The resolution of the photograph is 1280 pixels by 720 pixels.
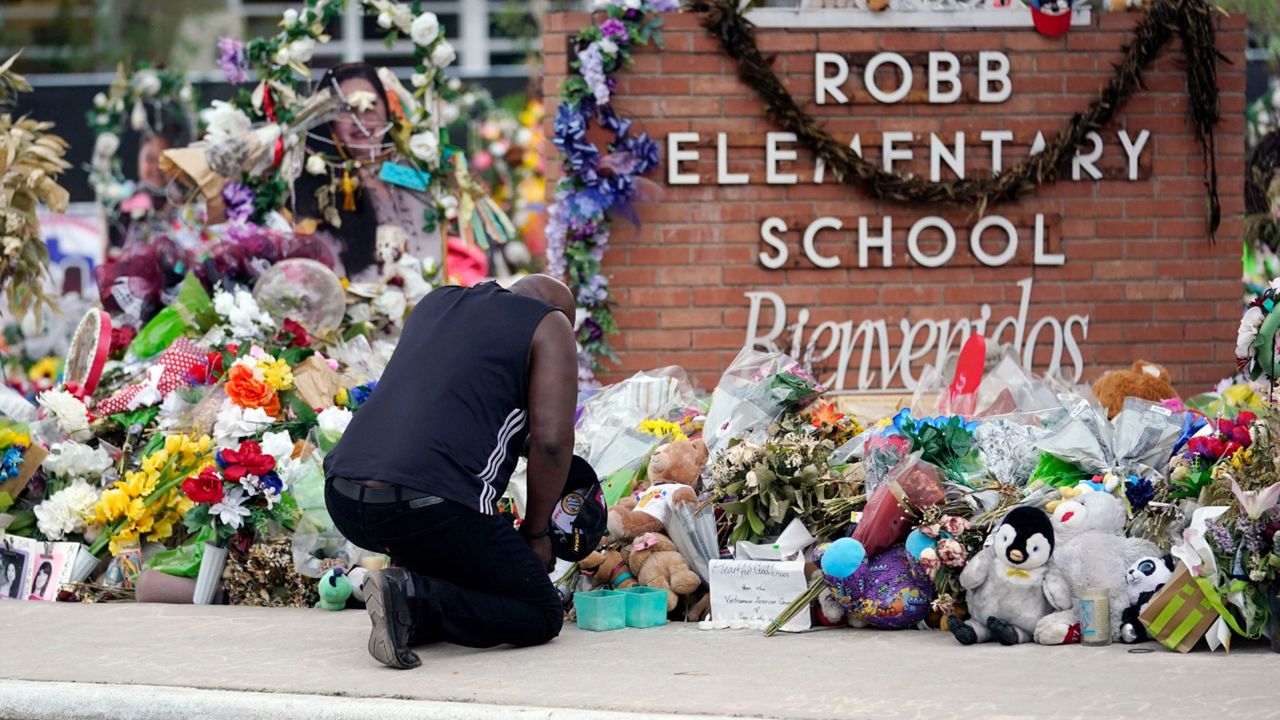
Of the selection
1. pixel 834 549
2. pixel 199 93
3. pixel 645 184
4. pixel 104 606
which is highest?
pixel 199 93

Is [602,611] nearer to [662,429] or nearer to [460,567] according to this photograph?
[460,567]

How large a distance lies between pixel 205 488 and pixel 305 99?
338 centimetres

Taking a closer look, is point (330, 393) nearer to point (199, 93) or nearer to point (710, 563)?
point (710, 563)

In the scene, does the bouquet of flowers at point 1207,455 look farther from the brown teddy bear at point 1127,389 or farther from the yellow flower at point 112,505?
the yellow flower at point 112,505

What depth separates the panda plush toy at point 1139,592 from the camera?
15.5ft

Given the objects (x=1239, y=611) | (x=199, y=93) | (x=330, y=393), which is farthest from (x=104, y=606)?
(x=199, y=93)

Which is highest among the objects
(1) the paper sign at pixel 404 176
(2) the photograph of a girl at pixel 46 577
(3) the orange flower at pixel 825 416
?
(1) the paper sign at pixel 404 176

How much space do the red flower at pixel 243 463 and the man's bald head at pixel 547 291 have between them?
5.03ft

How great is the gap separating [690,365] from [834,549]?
3268mm

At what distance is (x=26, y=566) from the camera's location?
20.4ft

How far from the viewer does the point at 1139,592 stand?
4727 millimetres

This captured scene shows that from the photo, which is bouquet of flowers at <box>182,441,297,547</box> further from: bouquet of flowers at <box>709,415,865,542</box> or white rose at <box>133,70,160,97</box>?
white rose at <box>133,70,160,97</box>

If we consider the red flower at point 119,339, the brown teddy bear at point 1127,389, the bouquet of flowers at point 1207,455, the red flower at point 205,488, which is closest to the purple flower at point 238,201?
the red flower at point 119,339

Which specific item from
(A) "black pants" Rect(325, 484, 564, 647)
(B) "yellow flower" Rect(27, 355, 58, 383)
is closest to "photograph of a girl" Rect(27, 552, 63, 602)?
(A) "black pants" Rect(325, 484, 564, 647)
